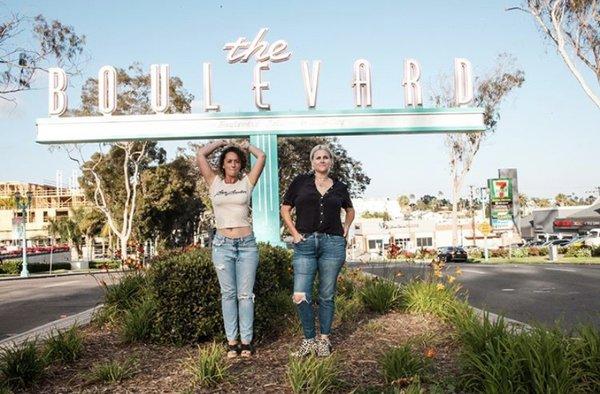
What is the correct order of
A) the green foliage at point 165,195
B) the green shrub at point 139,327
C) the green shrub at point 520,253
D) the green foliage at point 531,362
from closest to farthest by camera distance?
the green foliage at point 531,362 → the green shrub at point 139,327 → the green shrub at point 520,253 → the green foliage at point 165,195

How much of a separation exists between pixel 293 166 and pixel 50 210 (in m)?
68.0

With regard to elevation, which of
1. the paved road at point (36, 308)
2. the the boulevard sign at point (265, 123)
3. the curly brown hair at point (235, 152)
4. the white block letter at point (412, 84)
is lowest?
the paved road at point (36, 308)

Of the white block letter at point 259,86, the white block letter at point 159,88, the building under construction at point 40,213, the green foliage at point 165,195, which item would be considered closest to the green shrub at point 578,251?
the white block letter at point 259,86

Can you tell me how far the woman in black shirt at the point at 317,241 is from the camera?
16.2 ft

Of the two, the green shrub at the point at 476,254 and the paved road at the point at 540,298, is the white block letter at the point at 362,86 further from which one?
the green shrub at the point at 476,254

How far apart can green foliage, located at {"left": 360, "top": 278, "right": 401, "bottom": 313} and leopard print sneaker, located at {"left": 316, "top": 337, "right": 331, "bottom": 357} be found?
2.18m

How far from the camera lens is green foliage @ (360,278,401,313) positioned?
6.98 metres

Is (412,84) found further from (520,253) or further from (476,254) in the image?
(476,254)

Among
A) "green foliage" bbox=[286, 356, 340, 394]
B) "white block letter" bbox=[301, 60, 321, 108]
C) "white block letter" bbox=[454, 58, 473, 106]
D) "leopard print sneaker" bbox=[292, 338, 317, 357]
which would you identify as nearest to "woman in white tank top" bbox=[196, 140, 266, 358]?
"leopard print sneaker" bbox=[292, 338, 317, 357]

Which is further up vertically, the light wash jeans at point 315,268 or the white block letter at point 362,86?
the white block letter at point 362,86

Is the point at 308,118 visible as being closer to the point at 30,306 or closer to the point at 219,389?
the point at 30,306

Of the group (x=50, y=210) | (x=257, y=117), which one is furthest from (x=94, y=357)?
(x=50, y=210)

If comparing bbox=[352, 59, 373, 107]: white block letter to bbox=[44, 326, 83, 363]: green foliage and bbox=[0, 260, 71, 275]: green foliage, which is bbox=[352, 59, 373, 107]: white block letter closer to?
bbox=[44, 326, 83, 363]: green foliage

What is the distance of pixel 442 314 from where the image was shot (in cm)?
636
